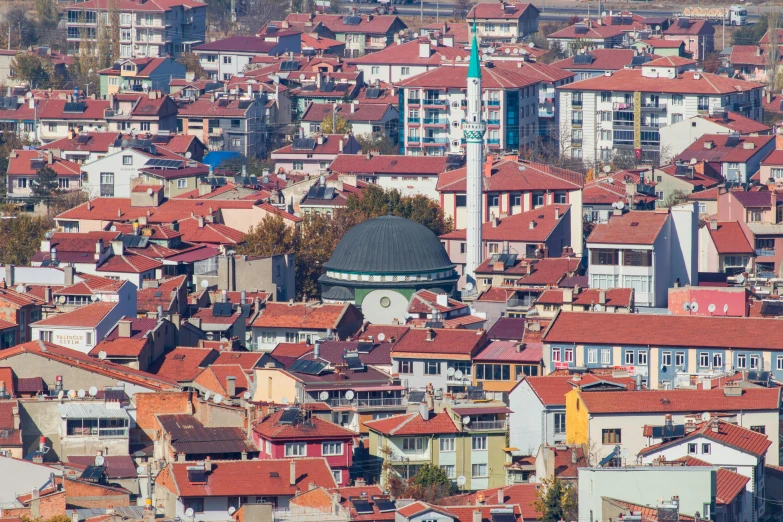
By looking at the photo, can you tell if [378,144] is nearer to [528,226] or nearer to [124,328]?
[528,226]

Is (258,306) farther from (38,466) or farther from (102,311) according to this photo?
(38,466)

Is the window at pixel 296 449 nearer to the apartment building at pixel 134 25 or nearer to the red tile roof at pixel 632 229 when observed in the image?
the red tile roof at pixel 632 229

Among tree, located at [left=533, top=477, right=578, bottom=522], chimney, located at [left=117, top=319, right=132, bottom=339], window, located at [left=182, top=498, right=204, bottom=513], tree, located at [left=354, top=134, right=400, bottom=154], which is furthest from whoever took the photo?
tree, located at [left=354, top=134, right=400, bottom=154]

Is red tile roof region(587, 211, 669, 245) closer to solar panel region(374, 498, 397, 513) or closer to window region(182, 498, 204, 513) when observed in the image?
window region(182, 498, 204, 513)

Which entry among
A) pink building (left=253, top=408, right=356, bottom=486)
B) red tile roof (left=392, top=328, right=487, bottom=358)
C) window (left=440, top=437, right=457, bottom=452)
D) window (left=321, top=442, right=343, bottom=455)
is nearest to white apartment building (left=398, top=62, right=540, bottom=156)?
red tile roof (left=392, top=328, right=487, bottom=358)

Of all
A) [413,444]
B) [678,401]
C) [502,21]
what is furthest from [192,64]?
[678,401]

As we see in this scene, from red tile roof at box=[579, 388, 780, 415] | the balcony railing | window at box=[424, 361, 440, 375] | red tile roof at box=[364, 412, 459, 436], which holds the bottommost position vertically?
window at box=[424, 361, 440, 375]
